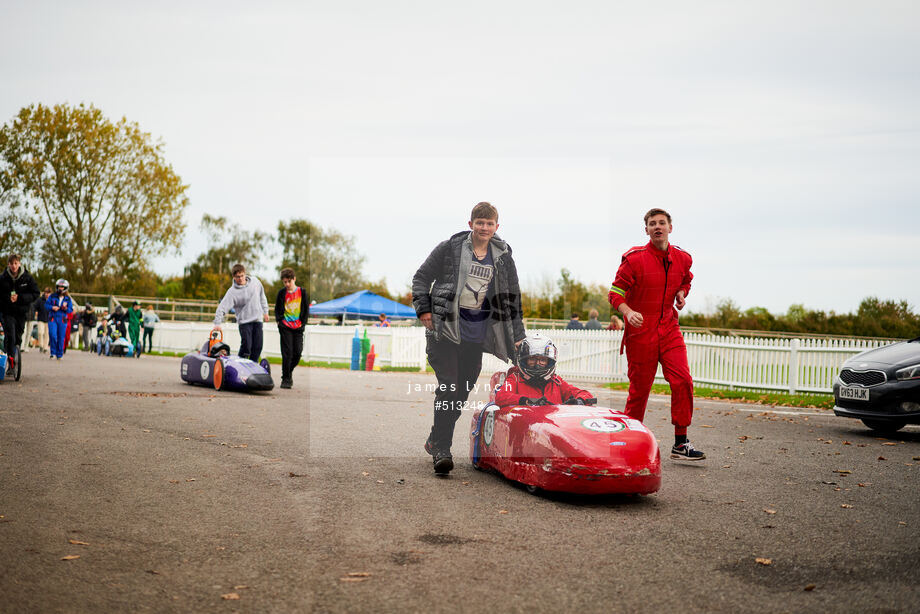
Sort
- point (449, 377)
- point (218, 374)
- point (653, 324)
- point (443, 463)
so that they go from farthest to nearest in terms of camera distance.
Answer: point (218, 374) → point (653, 324) → point (449, 377) → point (443, 463)

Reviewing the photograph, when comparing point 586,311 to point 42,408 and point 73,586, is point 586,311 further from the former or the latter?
point 73,586

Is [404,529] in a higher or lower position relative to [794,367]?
lower

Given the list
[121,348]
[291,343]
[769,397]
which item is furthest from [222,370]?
[121,348]

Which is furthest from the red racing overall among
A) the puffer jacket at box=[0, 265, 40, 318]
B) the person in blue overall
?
the person in blue overall

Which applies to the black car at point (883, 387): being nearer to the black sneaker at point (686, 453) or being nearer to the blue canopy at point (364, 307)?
the black sneaker at point (686, 453)

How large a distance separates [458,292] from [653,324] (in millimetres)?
1848

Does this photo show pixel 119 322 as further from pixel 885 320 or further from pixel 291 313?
pixel 885 320

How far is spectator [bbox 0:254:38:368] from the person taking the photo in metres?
13.3

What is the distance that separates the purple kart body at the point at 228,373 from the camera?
1280 cm

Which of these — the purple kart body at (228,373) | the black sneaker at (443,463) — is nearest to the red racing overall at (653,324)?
the black sneaker at (443,463)

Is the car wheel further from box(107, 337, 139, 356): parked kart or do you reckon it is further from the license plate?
box(107, 337, 139, 356): parked kart

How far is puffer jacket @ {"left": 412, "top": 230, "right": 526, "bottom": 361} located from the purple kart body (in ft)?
23.0

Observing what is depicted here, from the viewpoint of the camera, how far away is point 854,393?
9.70m

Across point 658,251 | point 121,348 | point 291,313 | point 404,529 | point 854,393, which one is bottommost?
point 121,348
